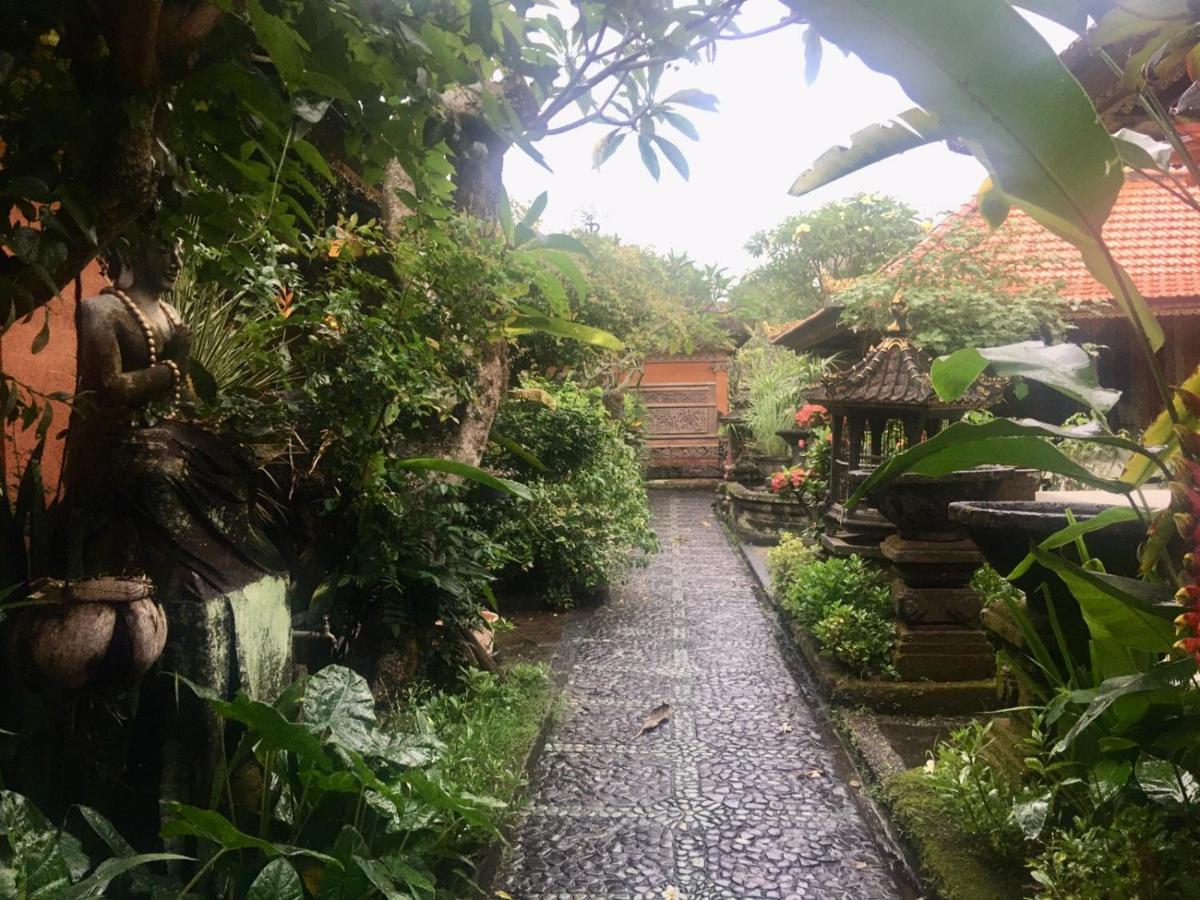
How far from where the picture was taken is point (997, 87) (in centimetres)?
96

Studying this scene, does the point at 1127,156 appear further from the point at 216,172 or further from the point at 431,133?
the point at 216,172

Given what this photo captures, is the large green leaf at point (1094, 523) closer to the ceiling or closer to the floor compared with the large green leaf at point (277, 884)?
closer to the ceiling

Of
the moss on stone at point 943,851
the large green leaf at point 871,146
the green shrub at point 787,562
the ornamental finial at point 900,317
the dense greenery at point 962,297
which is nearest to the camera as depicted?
the large green leaf at point 871,146

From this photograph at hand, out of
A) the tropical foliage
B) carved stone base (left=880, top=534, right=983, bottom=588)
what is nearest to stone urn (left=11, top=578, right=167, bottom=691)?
the tropical foliage

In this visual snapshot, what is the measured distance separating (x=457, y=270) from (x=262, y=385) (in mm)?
832

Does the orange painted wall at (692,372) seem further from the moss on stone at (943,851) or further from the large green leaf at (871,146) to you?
the large green leaf at (871,146)

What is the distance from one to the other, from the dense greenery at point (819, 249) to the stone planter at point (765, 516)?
6475 mm

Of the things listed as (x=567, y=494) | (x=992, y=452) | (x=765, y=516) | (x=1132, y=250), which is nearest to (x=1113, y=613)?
(x=992, y=452)

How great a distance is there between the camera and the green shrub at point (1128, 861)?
5.40ft

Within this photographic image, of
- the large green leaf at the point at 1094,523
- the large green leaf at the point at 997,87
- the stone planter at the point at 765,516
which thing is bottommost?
the stone planter at the point at 765,516

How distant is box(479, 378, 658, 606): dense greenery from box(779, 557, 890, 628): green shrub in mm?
1572

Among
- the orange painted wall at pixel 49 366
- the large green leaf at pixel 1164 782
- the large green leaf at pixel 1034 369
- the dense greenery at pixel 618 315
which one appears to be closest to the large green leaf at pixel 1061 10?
the large green leaf at pixel 1034 369

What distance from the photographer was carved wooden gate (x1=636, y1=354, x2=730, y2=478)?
16.4 m

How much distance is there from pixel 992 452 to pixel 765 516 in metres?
8.28
